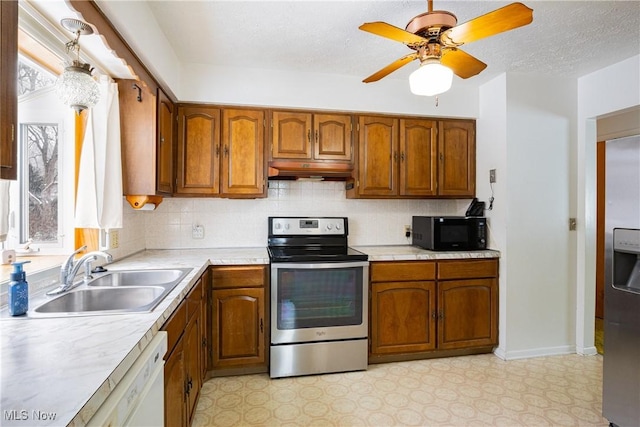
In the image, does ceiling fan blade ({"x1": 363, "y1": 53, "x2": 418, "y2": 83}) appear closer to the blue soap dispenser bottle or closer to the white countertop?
the white countertop

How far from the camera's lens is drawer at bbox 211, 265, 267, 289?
2363 millimetres

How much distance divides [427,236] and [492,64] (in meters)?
1.49

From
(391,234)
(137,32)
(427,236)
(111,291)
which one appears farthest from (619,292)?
(137,32)

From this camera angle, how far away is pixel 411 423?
189 cm

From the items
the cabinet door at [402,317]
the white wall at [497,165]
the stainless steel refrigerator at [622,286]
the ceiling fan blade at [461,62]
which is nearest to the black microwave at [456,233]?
the white wall at [497,165]

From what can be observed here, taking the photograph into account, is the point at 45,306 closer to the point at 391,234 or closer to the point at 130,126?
the point at 130,126

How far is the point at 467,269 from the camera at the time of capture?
2.74 m

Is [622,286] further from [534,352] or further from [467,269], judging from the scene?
[534,352]

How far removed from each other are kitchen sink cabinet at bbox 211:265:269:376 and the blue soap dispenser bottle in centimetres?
122

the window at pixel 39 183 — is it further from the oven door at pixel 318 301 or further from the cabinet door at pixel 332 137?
the cabinet door at pixel 332 137

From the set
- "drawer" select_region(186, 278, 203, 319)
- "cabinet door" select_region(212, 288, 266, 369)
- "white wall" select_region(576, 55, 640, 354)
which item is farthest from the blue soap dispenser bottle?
"white wall" select_region(576, 55, 640, 354)

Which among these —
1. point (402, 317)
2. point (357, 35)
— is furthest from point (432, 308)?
point (357, 35)

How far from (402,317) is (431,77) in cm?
184

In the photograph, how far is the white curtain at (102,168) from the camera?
6.14 feet
